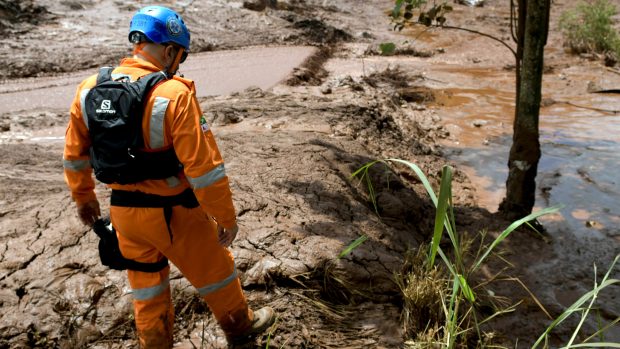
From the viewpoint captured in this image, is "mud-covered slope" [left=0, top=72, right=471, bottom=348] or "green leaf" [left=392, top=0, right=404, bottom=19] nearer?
"mud-covered slope" [left=0, top=72, right=471, bottom=348]

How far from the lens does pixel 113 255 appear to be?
→ 2324 millimetres

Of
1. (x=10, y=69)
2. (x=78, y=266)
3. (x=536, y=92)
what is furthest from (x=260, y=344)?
(x=10, y=69)

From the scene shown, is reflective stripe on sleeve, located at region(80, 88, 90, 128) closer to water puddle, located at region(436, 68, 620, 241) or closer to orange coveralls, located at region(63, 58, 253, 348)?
orange coveralls, located at region(63, 58, 253, 348)

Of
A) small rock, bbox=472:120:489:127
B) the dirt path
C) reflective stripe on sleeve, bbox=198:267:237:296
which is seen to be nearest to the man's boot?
reflective stripe on sleeve, bbox=198:267:237:296

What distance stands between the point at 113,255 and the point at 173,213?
1.19 ft

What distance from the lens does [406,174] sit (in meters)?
5.36

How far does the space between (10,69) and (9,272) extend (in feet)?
22.8

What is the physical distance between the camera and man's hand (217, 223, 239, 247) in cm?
222

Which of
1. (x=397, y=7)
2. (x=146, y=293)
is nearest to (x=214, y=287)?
(x=146, y=293)

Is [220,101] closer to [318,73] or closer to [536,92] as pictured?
[318,73]

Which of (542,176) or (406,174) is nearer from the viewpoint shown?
(406,174)

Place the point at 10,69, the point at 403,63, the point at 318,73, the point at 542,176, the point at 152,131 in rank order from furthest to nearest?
1. the point at 403,63
2. the point at 318,73
3. the point at 10,69
4. the point at 542,176
5. the point at 152,131

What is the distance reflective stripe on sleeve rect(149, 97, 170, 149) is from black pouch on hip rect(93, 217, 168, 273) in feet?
1.81

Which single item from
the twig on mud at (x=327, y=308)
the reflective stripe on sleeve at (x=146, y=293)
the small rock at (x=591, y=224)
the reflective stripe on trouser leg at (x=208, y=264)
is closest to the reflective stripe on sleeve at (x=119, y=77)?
the reflective stripe on trouser leg at (x=208, y=264)
